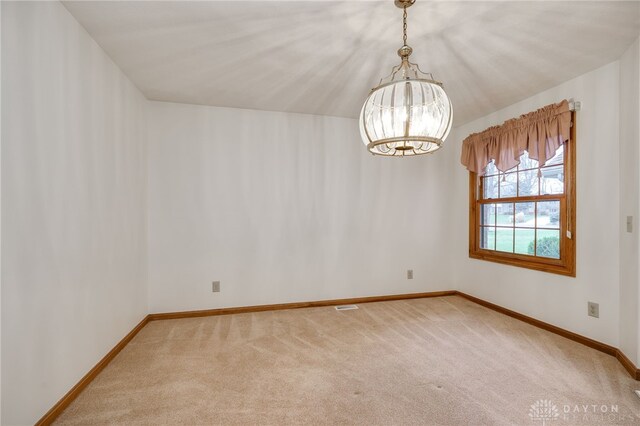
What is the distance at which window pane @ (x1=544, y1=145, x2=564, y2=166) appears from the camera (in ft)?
9.60

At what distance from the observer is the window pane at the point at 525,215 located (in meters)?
3.24

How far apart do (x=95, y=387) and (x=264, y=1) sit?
9.17 ft

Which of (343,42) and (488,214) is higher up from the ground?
(343,42)

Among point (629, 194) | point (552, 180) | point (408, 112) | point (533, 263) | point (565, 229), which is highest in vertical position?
point (408, 112)

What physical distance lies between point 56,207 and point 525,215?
4.24m

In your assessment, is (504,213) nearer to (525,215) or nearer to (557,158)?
(525,215)

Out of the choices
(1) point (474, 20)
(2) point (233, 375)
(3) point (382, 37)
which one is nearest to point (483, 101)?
(1) point (474, 20)

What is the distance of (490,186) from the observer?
12.6 feet

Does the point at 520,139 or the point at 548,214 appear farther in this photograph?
the point at 520,139

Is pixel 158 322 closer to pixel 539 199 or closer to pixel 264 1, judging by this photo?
pixel 264 1

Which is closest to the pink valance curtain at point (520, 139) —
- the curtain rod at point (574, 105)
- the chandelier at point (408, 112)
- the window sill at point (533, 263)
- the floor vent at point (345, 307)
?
the curtain rod at point (574, 105)

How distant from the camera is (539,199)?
3.14m

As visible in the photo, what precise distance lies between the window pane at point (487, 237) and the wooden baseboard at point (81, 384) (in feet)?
14.0

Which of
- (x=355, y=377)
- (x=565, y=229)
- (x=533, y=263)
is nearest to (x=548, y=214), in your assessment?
(x=565, y=229)
